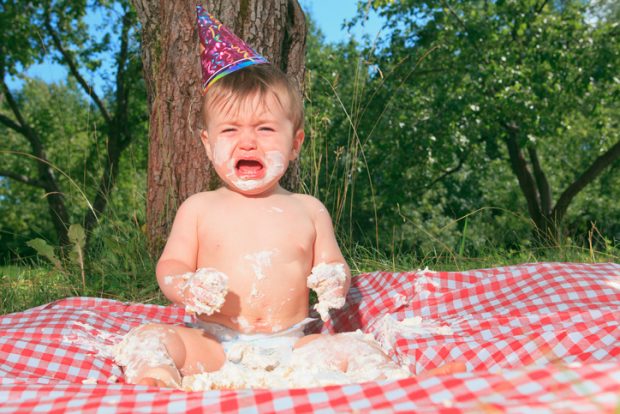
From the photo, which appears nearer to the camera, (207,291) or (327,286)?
(207,291)

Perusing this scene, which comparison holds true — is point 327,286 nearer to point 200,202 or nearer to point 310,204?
point 310,204

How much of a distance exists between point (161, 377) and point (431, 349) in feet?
3.01

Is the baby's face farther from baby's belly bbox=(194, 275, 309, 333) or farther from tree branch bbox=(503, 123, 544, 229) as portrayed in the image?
tree branch bbox=(503, 123, 544, 229)

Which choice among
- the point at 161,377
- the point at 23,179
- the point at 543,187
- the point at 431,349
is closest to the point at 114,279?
the point at 161,377

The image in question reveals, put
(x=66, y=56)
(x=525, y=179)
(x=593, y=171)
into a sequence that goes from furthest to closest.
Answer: (x=66, y=56) → (x=525, y=179) → (x=593, y=171)

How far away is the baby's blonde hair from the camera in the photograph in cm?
220

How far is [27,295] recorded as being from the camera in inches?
130

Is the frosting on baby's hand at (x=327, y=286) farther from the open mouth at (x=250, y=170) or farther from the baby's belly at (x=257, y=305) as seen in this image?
the open mouth at (x=250, y=170)

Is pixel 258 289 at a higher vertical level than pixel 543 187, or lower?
lower

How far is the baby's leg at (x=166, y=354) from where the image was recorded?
5.93 feet

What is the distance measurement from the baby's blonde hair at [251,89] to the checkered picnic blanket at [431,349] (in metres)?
0.89

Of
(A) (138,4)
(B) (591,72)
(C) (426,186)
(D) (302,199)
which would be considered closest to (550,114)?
(B) (591,72)

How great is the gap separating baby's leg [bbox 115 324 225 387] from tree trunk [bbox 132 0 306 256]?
49.1 inches

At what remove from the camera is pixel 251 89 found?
2199 mm
